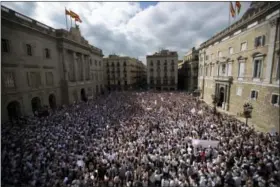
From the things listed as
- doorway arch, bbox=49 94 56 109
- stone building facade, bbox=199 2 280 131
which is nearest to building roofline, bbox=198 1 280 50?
stone building facade, bbox=199 2 280 131

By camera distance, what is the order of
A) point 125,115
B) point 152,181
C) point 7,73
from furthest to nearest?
point 125,115 < point 7,73 < point 152,181

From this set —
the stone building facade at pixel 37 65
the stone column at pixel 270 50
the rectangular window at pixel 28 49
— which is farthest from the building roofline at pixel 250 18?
the rectangular window at pixel 28 49

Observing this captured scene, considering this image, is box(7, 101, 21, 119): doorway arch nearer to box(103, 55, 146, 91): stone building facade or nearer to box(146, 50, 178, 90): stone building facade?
box(103, 55, 146, 91): stone building facade

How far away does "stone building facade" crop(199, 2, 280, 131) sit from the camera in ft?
45.1

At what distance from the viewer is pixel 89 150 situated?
10.1 m

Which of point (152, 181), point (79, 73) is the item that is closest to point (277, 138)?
point (152, 181)

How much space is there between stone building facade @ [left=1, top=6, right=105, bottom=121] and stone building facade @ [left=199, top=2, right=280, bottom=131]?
25.3 m

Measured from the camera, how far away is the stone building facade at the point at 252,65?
13.8 metres

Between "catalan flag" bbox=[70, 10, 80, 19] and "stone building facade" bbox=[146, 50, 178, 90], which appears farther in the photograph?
"stone building facade" bbox=[146, 50, 178, 90]

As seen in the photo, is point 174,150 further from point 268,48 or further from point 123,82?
point 123,82

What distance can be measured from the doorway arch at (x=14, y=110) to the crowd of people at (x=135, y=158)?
495 cm

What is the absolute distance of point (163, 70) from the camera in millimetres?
51031

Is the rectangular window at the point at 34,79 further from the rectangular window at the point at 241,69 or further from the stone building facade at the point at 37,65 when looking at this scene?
the rectangular window at the point at 241,69

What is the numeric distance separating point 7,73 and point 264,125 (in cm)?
2653
